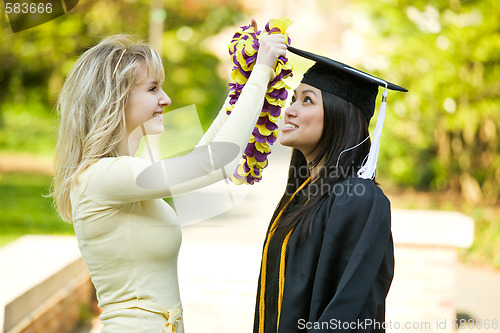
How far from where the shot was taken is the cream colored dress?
186 centimetres

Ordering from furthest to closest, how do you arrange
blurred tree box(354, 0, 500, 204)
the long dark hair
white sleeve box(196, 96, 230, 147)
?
blurred tree box(354, 0, 500, 204)
white sleeve box(196, 96, 230, 147)
the long dark hair

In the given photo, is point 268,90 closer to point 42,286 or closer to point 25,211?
point 42,286

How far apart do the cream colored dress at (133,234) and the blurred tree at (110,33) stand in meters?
8.31

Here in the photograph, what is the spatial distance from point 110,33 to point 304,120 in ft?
27.4

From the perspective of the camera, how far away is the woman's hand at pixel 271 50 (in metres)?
1.96

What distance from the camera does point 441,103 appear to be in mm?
8242

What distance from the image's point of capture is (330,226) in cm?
201

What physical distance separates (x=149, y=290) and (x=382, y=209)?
89 centimetres

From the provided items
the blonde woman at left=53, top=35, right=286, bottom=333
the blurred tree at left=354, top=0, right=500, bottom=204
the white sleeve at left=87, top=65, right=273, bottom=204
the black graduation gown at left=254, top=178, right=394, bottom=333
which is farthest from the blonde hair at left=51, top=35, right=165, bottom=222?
the blurred tree at left=354, top=0, right=500, bottom=204

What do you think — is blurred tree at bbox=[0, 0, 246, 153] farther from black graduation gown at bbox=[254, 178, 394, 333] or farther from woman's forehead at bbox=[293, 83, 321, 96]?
black graduation gown at bbox=[254, 178, 394, 333]

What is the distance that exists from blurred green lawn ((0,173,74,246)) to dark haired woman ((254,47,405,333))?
17.5 feet

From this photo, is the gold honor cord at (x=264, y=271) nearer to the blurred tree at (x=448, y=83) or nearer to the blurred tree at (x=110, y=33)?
the blurred tree at (x=448, y=83)

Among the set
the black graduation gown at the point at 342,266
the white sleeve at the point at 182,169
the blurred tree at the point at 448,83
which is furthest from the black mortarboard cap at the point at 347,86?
the blurred tree at the point at 448,83

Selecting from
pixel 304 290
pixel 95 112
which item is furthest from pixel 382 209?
pixel 95 112
